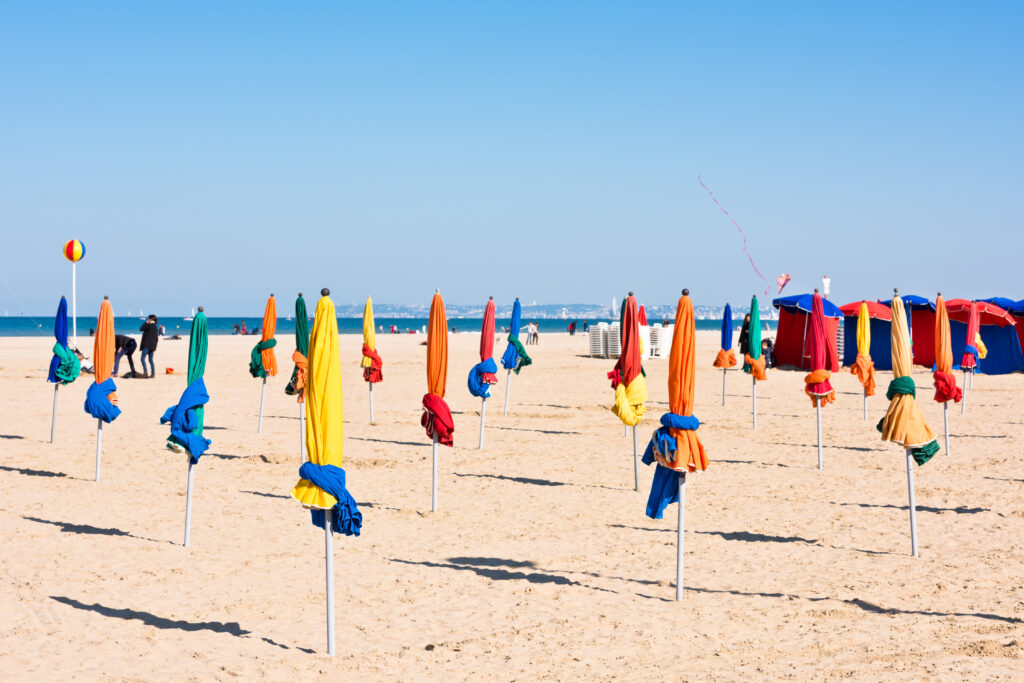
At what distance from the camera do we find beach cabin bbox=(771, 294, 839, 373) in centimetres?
3262

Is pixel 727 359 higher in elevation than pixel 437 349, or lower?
lower

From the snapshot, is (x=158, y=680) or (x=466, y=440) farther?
(x=466, y=440)

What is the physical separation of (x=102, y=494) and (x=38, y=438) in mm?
5512

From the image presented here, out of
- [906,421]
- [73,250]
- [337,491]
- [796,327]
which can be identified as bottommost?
[337,491]

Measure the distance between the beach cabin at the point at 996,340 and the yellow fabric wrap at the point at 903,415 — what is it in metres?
25.4

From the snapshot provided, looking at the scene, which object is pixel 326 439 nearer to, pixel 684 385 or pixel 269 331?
pixel 684 385

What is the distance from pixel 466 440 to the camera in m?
16.9

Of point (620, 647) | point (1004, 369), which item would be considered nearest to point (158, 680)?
point (620, 647)

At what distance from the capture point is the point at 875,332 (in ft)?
107

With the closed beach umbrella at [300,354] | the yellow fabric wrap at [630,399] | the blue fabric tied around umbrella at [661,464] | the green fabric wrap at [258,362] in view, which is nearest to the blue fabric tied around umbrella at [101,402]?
the closed beach umbrella at [300,354]

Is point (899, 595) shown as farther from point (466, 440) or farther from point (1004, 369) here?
point (1004, 369)

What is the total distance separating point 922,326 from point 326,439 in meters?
30.8

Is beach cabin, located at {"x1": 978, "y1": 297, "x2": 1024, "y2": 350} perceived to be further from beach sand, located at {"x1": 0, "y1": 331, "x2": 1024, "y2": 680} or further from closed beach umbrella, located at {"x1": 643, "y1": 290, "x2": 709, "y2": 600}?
closed beach umbrella, located at {"x1": 643, "y1": 290, "x2": 709, "y2": 600}

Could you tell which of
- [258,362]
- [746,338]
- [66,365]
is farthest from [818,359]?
[66,365]
